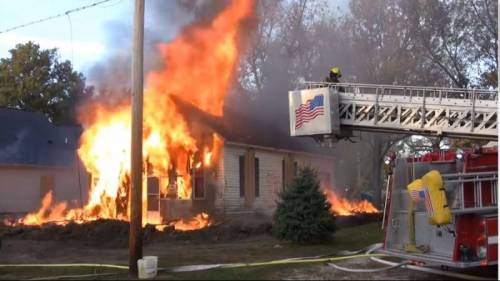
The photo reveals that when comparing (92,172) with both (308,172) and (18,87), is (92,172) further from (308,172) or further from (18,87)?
(18,87)

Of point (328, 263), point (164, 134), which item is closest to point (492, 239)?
point (328, 263)

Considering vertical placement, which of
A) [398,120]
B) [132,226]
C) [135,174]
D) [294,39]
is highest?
[294,39]

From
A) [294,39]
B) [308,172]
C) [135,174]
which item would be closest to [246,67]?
[294,39]

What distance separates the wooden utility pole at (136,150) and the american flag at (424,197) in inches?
165

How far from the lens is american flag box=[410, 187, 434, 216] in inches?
299

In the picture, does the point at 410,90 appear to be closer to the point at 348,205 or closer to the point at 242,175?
the point at 242,175

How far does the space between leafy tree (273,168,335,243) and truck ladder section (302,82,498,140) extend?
1.82m

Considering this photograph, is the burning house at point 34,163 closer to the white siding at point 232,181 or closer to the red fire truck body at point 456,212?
the white siding at point 232,181

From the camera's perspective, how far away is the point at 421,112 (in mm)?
11844

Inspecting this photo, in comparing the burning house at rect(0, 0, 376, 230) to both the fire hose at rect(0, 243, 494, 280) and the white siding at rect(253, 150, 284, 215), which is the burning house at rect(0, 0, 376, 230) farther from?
the fire hose at rect(0, 243, 494, 280)

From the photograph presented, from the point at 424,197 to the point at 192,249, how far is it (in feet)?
22.4

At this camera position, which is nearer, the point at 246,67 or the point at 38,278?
the point at 38,278

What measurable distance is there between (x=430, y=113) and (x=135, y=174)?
6242 mm

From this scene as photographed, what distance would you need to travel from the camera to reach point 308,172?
13773mm
